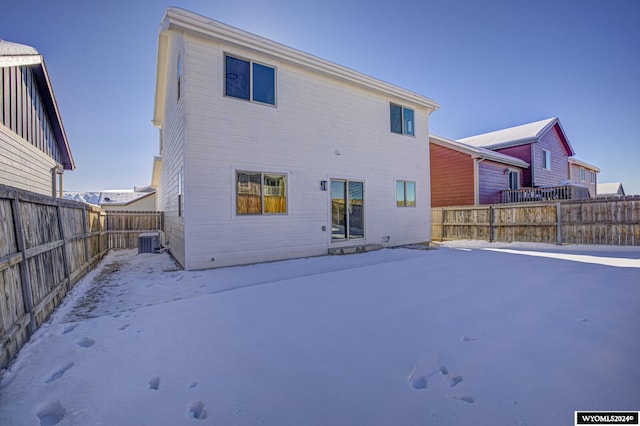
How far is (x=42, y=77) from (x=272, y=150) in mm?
8943

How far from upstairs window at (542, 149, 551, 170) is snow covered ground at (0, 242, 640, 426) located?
54.9 ft

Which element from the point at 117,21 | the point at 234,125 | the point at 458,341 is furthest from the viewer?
the point at 117,21

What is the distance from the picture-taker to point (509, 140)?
688 inches

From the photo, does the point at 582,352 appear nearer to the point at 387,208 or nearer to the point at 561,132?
the point at 387,208

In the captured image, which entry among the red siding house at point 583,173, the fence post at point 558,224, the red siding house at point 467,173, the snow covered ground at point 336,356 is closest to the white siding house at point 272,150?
the snow covered ground at point 336,356

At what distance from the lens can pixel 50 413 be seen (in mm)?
1738

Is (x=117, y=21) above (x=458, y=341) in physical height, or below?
above

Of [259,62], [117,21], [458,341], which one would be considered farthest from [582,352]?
[117,21]

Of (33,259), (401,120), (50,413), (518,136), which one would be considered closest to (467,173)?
(401,120)

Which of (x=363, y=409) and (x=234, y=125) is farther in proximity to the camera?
(x=234, y=125)

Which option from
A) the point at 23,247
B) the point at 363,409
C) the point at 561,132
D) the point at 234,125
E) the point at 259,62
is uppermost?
the point at 561,132

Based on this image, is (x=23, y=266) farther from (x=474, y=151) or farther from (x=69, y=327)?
(x=474, y=151)

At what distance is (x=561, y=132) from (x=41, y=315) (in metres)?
26.2

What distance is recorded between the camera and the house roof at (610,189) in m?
33.2
